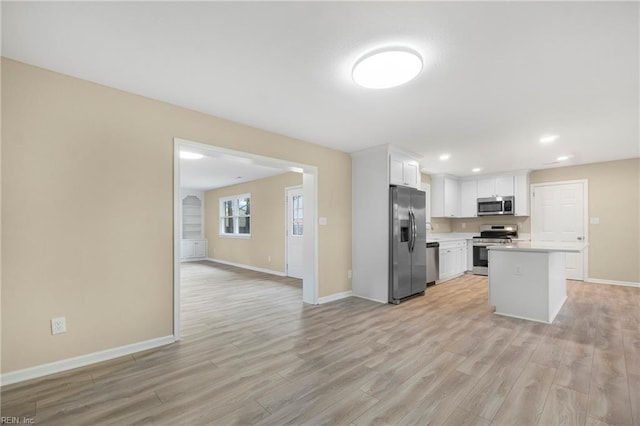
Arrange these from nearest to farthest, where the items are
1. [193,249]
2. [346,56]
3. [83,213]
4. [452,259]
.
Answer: [346,56], [83,213], [452,259], [193,249]

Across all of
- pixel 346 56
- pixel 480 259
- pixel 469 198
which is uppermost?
pixel 346 56

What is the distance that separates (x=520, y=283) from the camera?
3.71 meters

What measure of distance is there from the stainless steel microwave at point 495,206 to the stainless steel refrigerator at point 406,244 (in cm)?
296

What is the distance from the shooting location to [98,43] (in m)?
1.98

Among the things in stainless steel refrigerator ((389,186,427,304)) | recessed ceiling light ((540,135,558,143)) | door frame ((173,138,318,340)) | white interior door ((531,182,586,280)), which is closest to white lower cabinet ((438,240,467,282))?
stainless steel refrigerator ((389,186,427,304))

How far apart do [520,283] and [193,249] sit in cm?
924

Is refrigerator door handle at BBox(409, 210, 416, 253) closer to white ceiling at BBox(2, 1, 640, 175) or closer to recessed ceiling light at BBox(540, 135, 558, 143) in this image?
white ceiling at BBox(2, 1, 640, 175)

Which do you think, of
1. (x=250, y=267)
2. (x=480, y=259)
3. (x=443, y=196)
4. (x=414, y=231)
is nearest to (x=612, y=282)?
(x=480, y=259)

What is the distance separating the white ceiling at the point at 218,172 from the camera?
5777 mm

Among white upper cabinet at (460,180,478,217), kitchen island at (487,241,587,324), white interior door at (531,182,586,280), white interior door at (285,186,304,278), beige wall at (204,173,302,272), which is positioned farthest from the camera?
white upper cabinet at (460,180,478,217)

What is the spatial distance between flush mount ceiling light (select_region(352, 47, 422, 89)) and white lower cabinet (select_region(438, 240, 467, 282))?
4.54 m

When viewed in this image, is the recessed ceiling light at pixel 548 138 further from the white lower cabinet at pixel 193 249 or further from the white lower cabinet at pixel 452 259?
the white lower cabinet at pixel 193 249

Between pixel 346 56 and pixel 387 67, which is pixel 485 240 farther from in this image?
pixel 346 56

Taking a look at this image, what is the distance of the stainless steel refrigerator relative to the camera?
442 centimetres
